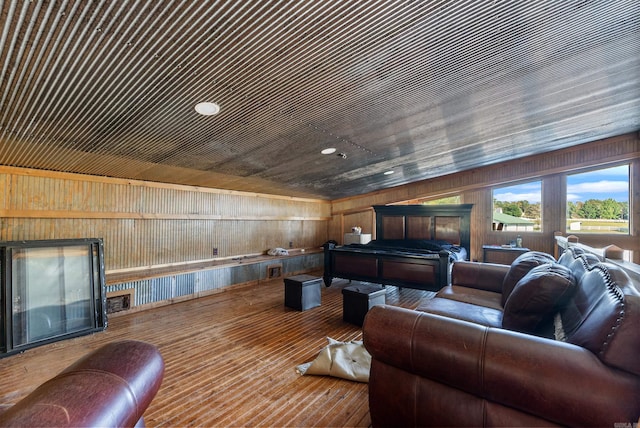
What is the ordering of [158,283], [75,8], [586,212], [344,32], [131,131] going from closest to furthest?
[75,8] → [344,32] → [131,131] → [158,283] → [586,212]

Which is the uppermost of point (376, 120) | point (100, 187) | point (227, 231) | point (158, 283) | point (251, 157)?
point (376, 120)

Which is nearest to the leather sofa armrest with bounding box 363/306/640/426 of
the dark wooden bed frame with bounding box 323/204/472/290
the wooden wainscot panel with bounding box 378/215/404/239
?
the dark wooden bed frame with bounding box 323/204/472/290

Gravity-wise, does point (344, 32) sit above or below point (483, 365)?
above

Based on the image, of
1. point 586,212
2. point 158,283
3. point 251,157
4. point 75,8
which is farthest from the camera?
point 586,212

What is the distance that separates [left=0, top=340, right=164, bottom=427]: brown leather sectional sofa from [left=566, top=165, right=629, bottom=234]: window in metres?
7.41

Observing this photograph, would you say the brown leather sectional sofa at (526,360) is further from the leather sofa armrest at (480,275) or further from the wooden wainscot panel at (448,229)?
the wooden wainscot panel at (448,229)

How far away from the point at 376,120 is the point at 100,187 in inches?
158

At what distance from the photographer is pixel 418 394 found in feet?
4.64

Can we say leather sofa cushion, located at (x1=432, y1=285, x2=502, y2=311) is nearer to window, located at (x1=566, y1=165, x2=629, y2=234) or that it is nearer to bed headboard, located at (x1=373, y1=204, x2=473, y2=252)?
bed headboard, located at (x1=373, y1=204, x2=473, y2=252)

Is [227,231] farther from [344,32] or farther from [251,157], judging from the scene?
[344,32]

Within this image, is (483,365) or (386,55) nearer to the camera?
(483,365)

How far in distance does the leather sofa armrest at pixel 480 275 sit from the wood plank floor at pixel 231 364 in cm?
138

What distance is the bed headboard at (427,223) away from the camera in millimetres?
5961

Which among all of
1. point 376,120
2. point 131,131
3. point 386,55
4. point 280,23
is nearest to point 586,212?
point 376,120
